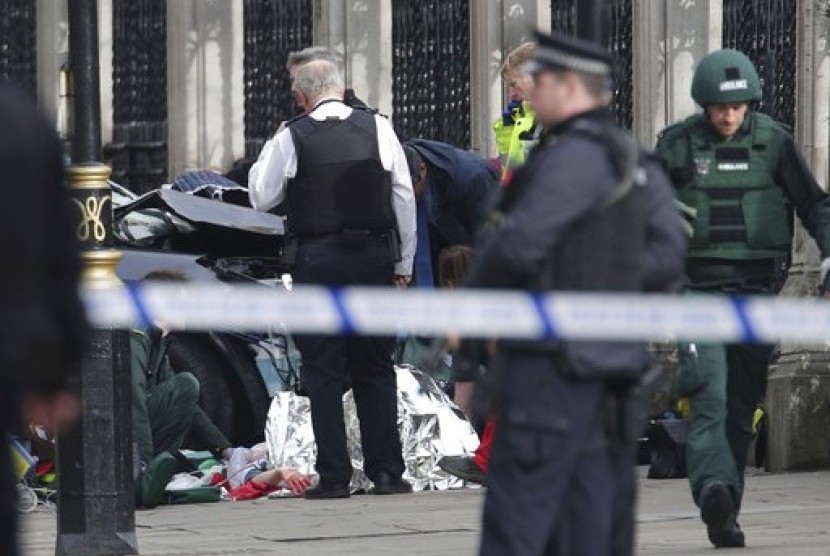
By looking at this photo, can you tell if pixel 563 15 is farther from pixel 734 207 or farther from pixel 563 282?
pixel 563 282

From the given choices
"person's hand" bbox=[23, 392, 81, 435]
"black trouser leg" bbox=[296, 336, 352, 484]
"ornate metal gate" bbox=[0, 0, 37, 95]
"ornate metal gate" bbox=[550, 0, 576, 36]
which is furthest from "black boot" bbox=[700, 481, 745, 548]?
"ornate metal gate" bbox=[0, 0, 37, 95]

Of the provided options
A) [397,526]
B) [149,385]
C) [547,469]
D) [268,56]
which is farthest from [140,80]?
Result: [547,469]

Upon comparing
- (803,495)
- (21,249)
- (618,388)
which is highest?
(21,249)

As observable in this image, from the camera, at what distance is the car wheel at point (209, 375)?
14.3m

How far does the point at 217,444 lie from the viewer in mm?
13742

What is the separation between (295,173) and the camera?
480 inches

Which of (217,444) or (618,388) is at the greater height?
(618,388)

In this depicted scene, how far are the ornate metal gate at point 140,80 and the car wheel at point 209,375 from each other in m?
15.4

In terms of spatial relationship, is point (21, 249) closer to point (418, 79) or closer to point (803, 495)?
point (803, 495)

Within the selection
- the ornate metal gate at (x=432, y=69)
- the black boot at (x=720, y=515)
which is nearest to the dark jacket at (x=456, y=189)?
the black boot at (x=720, y=515)

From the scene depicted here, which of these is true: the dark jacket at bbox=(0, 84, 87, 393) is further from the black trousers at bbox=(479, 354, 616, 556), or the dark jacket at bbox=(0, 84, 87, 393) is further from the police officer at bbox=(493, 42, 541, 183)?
the police officer at bbox=(493, 42, 541, 183)

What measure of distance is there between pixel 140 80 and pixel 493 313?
924 inches

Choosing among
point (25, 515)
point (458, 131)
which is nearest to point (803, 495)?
point (25, 515)

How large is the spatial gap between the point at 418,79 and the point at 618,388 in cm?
2134
